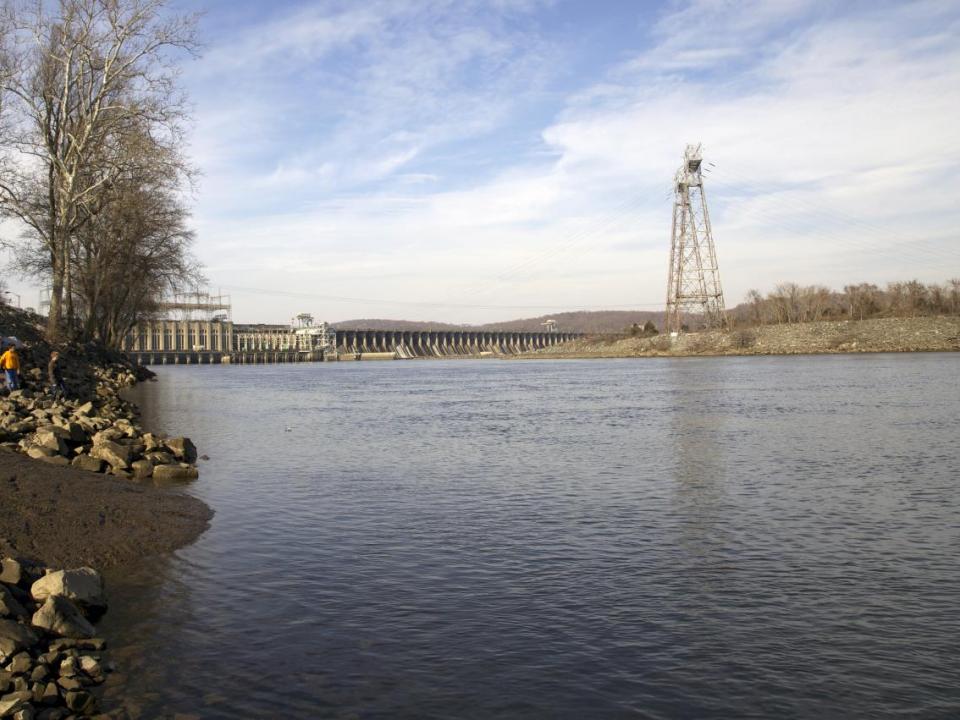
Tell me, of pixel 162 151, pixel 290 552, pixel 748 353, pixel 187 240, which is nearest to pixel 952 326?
pixel 748 353

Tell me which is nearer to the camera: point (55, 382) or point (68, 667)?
point (68, 667)

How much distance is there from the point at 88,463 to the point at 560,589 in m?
11.5

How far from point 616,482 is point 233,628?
33.8 ft

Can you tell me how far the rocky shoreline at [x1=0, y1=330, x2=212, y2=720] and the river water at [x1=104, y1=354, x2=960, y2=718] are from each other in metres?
0.45

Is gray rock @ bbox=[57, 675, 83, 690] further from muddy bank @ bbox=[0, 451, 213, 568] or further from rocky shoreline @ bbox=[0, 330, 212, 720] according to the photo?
muddy bank @ bbox=[0, 451, 213, 568]

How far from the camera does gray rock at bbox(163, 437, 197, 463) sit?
19.3 meters

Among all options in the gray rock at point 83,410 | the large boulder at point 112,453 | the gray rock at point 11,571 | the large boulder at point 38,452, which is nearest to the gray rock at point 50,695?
the gray rock at point 11,571

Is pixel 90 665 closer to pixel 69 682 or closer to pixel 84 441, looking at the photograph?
pixel 69 682

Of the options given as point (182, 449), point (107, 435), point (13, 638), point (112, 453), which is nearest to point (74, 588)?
point (13, 638)

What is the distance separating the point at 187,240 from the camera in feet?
189

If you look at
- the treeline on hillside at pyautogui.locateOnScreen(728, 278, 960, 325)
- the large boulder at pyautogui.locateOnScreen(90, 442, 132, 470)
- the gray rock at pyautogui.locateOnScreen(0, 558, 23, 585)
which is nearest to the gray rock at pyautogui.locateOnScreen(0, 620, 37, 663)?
the gray rock at pyautogui.locateOnScreen(0, 558, 23, 585)

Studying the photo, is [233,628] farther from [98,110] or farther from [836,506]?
[98,110]

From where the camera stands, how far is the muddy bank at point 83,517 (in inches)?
417

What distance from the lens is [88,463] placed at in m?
16.7
